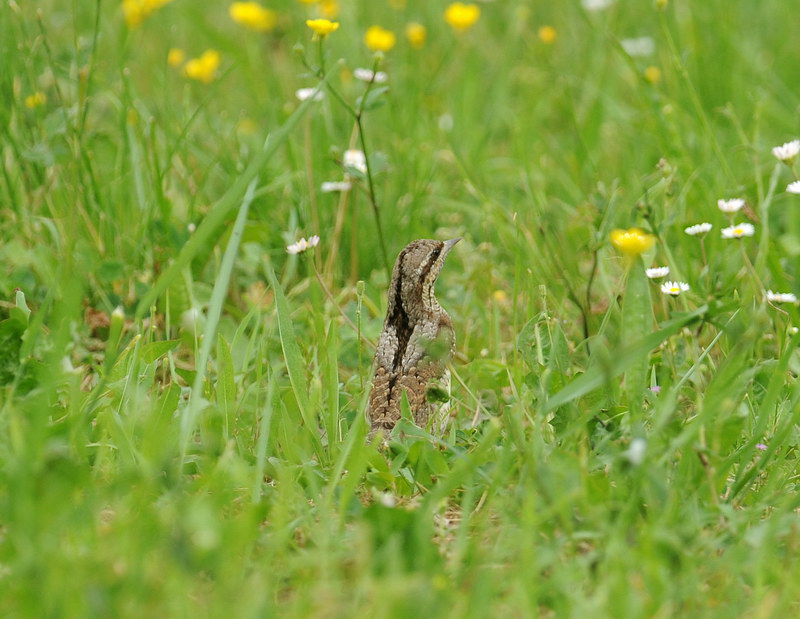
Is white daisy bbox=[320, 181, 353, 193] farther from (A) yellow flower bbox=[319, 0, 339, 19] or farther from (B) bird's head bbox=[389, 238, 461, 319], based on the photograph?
(A) yellow flower bbox=[319, 0, 339, 19]

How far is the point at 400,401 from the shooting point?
462 cm

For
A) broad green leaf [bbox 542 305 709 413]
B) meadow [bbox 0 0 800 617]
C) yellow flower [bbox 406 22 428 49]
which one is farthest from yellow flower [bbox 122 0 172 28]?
broad green leaf [bbox 542 305 709 413]

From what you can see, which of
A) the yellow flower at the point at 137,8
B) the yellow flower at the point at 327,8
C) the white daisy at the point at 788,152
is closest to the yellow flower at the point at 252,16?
the yellow flower at the point at 327,8

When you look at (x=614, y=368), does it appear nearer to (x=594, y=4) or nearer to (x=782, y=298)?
(x=782, y=298)

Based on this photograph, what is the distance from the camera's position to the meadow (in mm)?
3014

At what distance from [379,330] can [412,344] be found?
0.79 m

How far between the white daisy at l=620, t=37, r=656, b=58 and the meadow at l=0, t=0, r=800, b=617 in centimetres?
8

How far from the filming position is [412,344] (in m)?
4.77

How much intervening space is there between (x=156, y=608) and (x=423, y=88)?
6063mm

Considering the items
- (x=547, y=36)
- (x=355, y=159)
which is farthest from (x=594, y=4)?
(x=355, y=159)

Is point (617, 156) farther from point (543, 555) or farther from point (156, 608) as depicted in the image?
point (156, 608)

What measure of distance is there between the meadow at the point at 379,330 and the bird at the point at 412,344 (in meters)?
0.11

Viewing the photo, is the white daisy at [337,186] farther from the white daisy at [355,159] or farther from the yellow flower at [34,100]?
the yellow flower at [34,100]

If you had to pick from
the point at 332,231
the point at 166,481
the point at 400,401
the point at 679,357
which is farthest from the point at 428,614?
the point at 332,231
